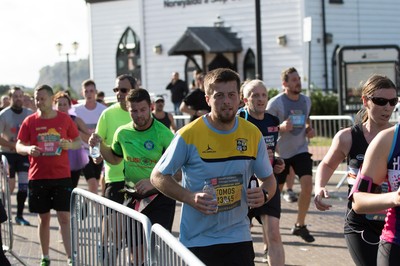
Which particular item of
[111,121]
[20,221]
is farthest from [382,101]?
[20,221]

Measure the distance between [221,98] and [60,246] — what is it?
229 inches

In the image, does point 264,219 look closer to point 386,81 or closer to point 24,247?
point 386,81

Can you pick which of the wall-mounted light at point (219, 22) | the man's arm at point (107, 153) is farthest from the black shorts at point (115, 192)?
the wall-mounted light at point (219, 22)

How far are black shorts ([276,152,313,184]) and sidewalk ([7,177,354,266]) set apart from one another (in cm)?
76

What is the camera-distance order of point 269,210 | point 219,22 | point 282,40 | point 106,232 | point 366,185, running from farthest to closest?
point 219,22 < point 282,40 < point 269,210 < point 106,232 < point 366,185

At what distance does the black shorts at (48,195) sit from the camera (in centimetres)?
924

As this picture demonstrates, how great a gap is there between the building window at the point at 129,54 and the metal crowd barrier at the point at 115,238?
3798 centimetres

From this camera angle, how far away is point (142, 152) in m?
7.46

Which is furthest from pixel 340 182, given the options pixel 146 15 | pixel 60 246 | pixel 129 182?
pixel 146 15

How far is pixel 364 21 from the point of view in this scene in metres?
37.0

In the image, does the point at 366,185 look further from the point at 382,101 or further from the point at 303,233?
the point at 303,233

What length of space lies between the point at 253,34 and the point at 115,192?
29.7 m

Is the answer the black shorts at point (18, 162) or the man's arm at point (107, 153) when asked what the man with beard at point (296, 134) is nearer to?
the man's arm at point (107, 153)

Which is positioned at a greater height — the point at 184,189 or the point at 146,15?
the point at 146,15
